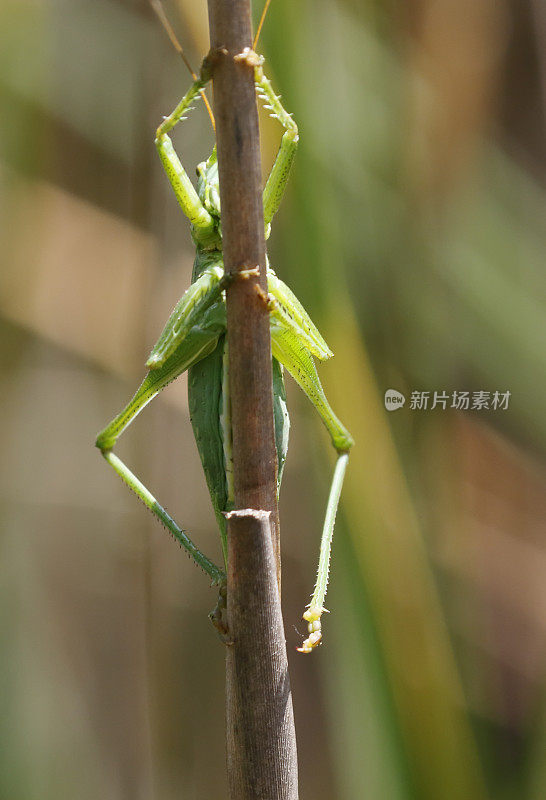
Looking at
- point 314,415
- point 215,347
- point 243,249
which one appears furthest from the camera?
point 314,415

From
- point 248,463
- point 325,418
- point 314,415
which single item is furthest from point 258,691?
point 314,415

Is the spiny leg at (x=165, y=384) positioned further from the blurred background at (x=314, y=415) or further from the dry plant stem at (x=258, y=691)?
the blurred background at (x=314, y=415)

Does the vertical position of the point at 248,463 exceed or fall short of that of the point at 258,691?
it exceeds it

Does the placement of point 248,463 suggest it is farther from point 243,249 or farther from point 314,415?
point 314,415

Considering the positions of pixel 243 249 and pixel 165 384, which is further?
pixel 165 384

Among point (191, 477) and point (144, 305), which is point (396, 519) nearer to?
point (191, 477)

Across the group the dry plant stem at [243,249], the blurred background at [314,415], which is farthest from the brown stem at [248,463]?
the blurred background at [314,415]
